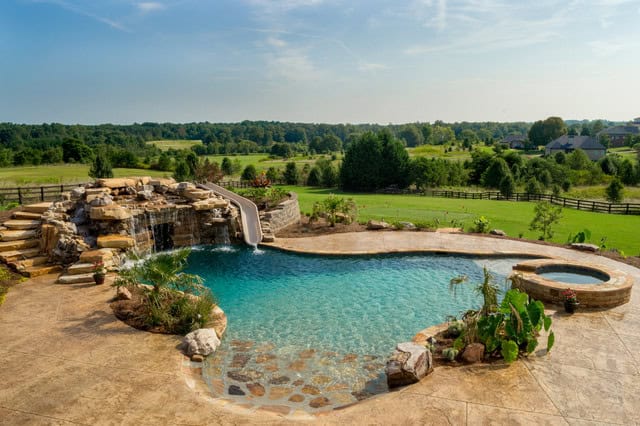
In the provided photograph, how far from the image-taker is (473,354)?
680 centimetres

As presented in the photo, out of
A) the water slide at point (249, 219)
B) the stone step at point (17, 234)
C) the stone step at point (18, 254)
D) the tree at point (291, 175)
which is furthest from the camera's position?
the tree at point (291, 175)

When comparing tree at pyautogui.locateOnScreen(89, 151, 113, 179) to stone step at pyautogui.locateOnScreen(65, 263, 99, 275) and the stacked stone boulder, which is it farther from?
stone step at pyautogui.locateOnScreen(65, 263, 99, 275)

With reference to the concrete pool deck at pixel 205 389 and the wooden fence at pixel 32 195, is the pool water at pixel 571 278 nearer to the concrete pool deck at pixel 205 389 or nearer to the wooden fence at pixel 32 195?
the concrete pool deck at pixel 205 389

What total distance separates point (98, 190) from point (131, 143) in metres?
68.0

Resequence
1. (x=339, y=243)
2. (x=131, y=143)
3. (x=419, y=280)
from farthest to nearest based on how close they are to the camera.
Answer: (x=131, y=143) → (x=339, y=243) → (x=419, y=280)

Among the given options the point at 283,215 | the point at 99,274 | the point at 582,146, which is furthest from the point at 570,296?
the point at 582,146

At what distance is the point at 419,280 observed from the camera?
11.8 metres

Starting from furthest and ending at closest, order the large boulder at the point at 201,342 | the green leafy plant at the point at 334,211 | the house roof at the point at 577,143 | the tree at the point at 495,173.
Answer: the house roof at the point at 577,143 < the tree at the point at 495,173 < the green leafy plant at the point at 334,211 < the large boulder at the point at 201,342

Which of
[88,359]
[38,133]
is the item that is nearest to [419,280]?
[88,359]

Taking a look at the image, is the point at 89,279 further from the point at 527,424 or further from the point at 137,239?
the point at 527,424

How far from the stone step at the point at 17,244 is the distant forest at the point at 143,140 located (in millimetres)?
35190

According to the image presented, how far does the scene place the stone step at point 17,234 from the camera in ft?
42.0

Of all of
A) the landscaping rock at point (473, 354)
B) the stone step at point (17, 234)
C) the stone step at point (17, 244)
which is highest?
the stone step at point (17, 234)

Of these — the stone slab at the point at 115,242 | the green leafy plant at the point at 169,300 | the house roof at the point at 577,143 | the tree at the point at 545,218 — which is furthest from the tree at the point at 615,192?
the house roof at the point at 577,143
